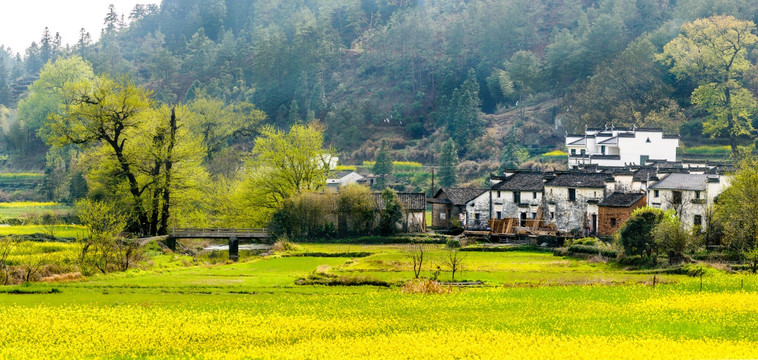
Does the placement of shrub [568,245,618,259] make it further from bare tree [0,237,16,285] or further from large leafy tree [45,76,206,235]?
bare tree [0,237,16,285]

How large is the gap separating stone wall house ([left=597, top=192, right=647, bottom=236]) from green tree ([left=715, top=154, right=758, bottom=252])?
7973 millimetres

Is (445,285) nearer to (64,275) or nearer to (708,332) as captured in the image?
(708,332)

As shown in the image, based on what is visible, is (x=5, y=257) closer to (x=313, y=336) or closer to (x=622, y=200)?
(x=313, y=336)

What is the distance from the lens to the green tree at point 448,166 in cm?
9344

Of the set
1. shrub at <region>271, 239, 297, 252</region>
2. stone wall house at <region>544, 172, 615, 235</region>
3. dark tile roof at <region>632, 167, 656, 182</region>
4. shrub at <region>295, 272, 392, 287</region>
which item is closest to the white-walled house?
dark tile roof at <region>632, 167, 656, 182</region>

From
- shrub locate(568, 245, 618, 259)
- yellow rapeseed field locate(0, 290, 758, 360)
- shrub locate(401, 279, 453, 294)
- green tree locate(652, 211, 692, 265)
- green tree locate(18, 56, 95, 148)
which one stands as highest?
green tree locate(18, 56, 95, 148)

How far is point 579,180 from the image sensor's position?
66.4 m

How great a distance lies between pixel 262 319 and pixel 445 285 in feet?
38.4

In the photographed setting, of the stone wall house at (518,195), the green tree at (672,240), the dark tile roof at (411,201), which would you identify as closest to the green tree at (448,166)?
the stone wall house at (518,195)

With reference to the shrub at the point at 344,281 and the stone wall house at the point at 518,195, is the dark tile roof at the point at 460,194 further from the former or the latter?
the shrub at the point at 344,281

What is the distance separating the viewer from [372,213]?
67.8 meters

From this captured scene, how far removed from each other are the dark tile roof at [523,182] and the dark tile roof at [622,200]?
24.8 feet

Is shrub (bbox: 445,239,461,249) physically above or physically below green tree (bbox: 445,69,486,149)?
below

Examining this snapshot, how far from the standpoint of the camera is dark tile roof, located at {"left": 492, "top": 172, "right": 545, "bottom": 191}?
69.6 meters
